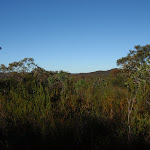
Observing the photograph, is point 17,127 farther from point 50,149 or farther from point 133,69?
point 133,69

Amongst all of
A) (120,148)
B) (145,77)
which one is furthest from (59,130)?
(145,77)

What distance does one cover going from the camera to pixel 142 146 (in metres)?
2.50

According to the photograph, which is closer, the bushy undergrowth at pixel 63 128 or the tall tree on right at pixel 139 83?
the bushy undergrowth at pixel 63 128

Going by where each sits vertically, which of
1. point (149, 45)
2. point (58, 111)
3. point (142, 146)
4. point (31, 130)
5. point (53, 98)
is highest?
point (149, 45)

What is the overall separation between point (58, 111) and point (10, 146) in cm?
112

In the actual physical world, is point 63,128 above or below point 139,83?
below

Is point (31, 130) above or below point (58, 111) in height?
below

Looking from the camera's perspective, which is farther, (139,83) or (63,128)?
(139,83)

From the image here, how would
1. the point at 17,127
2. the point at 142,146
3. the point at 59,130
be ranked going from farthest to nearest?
1. the point at 17,127
2. the point at 59,130
3. the point at 142,146

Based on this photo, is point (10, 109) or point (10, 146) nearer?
point (10, 146)

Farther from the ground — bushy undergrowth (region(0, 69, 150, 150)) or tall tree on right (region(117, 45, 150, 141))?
tall tree on right (region(117, 45, 150, 141))

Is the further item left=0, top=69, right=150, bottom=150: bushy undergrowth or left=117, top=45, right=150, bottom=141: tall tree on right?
left=117, top=45, right=150, bottom=141: tall tree on right

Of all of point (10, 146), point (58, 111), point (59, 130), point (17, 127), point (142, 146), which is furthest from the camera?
point (58, 111)

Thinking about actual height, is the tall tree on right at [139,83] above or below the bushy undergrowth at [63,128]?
above
